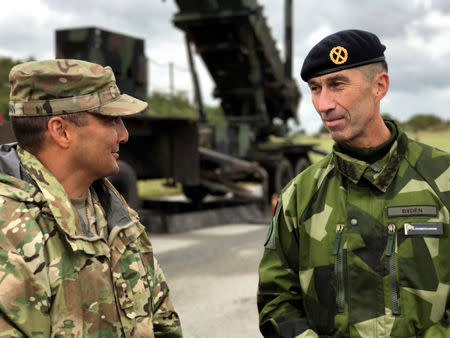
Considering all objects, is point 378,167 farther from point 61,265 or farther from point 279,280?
point 61,265

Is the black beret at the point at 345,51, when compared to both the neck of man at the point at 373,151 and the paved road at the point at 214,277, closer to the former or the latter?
the neck of man at the point at 373,151

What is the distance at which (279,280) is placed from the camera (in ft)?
6.50

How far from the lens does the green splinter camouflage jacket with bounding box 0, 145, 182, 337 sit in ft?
5.07

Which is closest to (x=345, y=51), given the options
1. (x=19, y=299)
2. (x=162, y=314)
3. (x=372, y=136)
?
(x=372, y=136)

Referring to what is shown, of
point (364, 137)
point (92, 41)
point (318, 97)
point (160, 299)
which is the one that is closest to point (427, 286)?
point (364, 137)

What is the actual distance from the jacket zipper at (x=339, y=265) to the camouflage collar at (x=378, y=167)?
6.9 inches

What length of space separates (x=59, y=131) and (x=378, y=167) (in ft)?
3.31

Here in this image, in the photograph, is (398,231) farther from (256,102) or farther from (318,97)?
(256,102)

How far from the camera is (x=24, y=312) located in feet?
5.03

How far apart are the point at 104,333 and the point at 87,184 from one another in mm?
469

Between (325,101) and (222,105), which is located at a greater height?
(325,101)

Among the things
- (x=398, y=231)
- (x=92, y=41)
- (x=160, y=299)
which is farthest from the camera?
(x=92, y=41)

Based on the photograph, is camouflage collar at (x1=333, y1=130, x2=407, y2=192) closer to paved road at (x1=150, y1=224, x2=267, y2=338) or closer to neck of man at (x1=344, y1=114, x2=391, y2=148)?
neck of man at (x1=344, y1=114, x2=391, y2=148)

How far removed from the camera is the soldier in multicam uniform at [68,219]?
1.57 m
